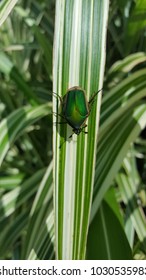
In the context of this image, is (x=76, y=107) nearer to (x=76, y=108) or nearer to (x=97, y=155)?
(x=76, y=108)

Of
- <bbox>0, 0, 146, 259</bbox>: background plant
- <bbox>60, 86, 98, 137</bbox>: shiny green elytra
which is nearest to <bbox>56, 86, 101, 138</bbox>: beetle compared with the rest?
<bbox>60, 86, 98, 137</bbox>: shiny green elytra

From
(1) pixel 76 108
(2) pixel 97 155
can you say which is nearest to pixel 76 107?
(1) pixel 76 108

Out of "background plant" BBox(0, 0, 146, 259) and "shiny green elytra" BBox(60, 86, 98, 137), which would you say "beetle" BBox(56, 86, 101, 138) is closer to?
"shiny green elytra" BBox(60, 86, 98, 137)

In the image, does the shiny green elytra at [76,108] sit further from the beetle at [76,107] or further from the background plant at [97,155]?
the background plant at [97,155]

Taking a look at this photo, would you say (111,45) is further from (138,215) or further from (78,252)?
(78,252)

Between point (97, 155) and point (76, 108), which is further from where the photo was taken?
point (97, 155)

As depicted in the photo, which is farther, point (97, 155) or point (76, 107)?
point (97, 155)
